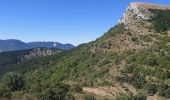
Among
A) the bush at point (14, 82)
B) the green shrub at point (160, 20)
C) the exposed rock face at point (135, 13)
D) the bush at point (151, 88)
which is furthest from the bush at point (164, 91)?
the exposed rock face at point (135, 13)

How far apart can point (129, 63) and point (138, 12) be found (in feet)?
87.3

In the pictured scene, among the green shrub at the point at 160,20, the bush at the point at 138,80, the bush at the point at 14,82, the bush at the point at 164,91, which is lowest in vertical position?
the bush at the point at 164,91

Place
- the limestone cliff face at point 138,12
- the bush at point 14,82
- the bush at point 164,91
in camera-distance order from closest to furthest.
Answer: the bush at point 14,82
the bush at point 164,91
the limestone cliff face at point 138,12

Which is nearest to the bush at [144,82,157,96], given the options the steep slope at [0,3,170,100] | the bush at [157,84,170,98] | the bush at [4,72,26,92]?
the steep slope at [0,3,170,100]

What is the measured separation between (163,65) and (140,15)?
29769mm

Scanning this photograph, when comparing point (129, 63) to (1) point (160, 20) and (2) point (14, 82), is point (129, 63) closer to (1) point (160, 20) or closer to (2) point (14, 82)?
(1) point (160, 20)

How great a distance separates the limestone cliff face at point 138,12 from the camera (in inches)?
4126

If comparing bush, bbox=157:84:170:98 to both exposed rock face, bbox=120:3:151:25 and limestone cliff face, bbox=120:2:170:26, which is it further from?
exposed rock face, bbox=120:3:151:25

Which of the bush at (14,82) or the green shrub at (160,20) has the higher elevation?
the green shrub at (160,20)

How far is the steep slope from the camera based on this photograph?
220ft

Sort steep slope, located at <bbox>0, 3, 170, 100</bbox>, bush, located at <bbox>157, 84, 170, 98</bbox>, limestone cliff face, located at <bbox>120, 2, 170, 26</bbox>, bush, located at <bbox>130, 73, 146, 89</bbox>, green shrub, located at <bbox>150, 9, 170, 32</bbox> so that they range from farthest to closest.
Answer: limestone cliff face, located at <bbox>120, 2, 170, 26</bbox> → green shrub, located at <bbox>150, 9, 170, 32</bbox> → bush, located at <bbox>130, 73, 146, 89</bbox> → steep slope, located at <bbox>0, 3, 170, 100</bbox> → bush, located at <bbox>157, 84, 170, 98</bbox>

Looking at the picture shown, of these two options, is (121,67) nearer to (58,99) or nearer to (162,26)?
(162,26)

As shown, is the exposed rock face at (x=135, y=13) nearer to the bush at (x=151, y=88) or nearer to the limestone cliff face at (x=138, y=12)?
the limestone cliff face at (x=138, y=12)

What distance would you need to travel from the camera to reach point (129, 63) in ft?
274
